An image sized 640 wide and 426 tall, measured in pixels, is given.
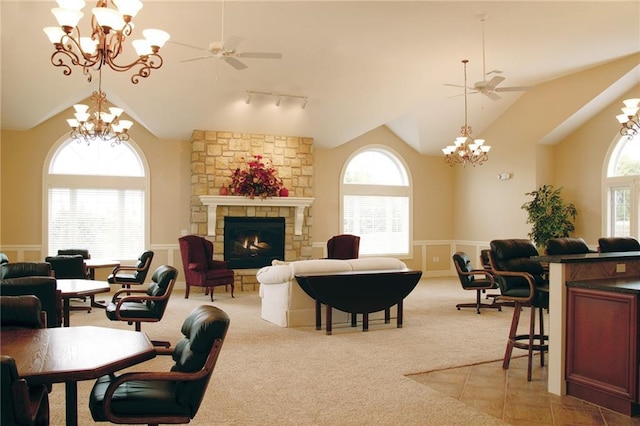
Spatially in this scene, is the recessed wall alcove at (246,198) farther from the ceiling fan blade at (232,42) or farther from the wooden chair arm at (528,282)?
the wooden chair arm at (528,282)

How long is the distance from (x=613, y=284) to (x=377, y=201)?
7.46m

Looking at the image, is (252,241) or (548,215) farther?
(252,241)

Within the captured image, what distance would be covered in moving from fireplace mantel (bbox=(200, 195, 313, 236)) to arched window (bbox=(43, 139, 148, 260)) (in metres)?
1.14

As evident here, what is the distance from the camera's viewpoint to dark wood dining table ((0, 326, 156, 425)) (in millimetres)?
2125

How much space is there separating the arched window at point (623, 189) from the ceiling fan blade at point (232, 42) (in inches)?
244

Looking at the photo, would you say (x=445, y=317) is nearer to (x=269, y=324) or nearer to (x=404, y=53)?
(x=269, y=324)

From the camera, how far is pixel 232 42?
517 cm

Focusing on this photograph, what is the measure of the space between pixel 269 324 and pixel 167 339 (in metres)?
1.26

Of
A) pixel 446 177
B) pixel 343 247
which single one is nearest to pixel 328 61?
pixel 343 247

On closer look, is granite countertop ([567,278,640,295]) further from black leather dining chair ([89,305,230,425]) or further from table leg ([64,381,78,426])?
table leg ([64,381,78,426])

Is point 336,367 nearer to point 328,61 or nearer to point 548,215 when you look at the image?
point 328,61

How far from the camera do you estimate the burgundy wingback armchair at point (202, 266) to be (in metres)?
8.04

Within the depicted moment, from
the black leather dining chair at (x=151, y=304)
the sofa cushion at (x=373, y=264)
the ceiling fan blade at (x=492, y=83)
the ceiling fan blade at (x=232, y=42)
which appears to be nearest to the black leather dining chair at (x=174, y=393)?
the black leather dining chair at (x=151, y=304)

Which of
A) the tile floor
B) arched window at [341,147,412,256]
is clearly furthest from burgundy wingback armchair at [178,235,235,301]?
the tile floor
